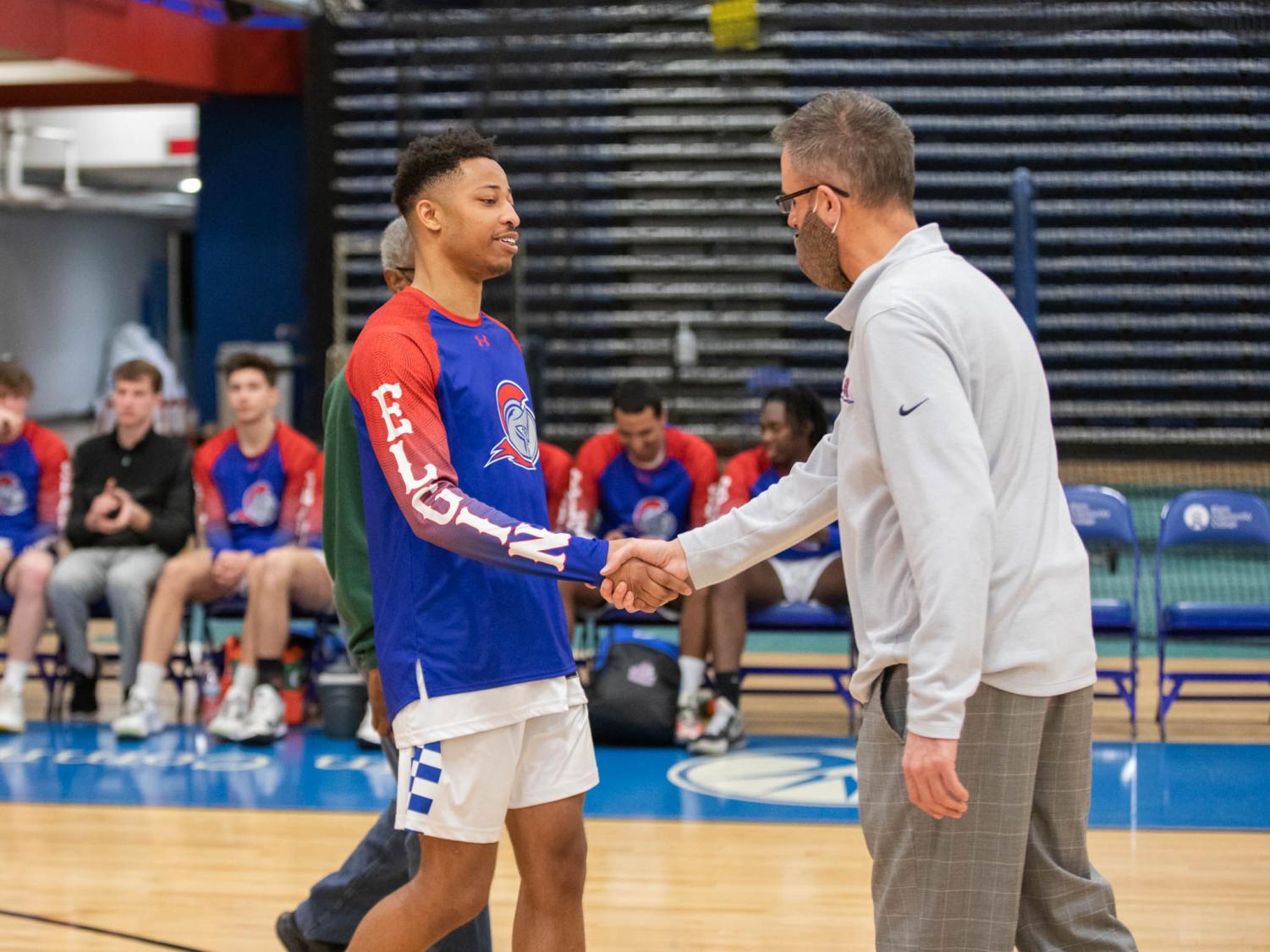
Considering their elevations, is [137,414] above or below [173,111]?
below

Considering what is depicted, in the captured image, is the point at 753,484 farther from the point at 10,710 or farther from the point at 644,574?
the point at 644,574

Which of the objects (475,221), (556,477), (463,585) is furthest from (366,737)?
(475,221)

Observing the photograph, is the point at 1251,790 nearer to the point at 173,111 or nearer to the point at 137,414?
the point at 137,414

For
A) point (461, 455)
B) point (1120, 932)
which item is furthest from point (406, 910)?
point (1120, 932)

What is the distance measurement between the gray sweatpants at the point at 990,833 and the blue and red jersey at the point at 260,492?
4243 mm

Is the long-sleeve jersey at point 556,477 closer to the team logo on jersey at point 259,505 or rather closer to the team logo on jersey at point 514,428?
the team logo on jersey at point 259,505

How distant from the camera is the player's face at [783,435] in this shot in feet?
18.3

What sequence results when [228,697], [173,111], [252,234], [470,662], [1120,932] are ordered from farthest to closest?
[173,111] < [252,234] < [228,697] < [470,662] < [1120,932]

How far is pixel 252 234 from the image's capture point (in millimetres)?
11008

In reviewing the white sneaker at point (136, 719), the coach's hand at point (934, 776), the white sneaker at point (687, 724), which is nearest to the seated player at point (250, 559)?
the white sneaker at point (136, 719)

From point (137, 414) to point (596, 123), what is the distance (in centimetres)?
473

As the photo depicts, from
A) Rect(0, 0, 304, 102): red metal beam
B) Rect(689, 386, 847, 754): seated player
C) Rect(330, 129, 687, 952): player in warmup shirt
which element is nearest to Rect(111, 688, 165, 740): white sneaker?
Rect(689, 386, 847, 754): seated player

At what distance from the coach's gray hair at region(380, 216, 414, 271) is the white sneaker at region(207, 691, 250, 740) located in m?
3.18

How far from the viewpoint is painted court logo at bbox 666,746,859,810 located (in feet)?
15.8
